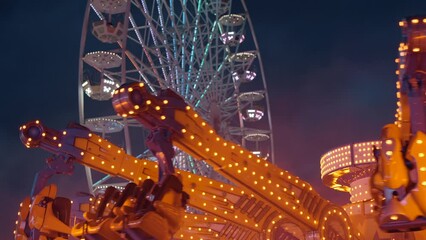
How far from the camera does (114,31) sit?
18.6 meters

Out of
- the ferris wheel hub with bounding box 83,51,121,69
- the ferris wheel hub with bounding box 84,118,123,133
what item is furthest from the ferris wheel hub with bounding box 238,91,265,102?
the ferris wheel hub with bounding box 83,51,121,69

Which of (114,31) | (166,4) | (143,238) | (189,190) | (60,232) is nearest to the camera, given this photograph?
(143,238)

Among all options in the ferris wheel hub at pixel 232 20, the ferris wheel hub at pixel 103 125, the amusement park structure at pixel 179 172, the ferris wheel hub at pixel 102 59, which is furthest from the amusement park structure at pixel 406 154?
the ferris wheel hub at pixel 232 20

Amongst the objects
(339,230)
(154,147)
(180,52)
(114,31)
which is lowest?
(154,147)

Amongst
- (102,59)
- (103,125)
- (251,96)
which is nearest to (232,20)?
(251,96)

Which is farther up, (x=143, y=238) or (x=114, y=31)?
(x=114, y=31)

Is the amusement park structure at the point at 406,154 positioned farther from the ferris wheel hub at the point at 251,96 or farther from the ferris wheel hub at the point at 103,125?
the ferris wheel hub at the point at 251,96

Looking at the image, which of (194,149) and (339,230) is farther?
(339,230)

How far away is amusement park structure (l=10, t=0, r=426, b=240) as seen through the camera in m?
5.42

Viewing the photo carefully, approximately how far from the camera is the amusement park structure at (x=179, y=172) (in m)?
5.42

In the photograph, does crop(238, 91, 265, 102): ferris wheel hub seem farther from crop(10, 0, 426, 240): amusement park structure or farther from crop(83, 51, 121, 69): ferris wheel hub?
crop(83, 51, 121, 69): ferris wheel hub

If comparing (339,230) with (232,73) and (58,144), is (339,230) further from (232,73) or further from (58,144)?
(232,73)

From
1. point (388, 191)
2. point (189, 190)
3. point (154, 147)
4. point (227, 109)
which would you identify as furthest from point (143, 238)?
point (227, 109)

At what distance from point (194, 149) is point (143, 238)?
6.51ft
